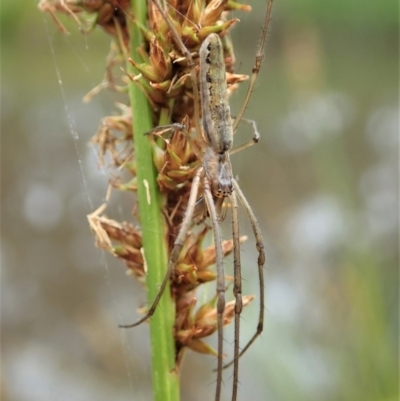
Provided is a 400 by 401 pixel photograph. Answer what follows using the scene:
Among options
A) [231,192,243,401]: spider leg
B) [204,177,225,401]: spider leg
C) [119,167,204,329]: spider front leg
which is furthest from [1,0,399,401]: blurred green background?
[119,167,204,329]: spider front leg

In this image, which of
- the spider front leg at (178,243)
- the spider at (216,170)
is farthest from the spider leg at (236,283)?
the spider front leg at (178,243)

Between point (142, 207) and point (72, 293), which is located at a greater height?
point (142, 207)

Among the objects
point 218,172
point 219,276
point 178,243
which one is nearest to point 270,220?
point 218,172

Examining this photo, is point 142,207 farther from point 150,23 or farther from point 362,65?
point 362,65

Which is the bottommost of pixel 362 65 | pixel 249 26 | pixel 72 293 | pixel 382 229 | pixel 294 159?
pixel 72 293

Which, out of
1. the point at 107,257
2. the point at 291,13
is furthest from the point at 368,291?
the point at 291,13

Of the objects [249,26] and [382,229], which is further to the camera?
[249,26]

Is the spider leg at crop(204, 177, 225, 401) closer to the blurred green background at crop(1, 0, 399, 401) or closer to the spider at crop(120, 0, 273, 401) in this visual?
the spider at crop(120, 0, 273, 401)
